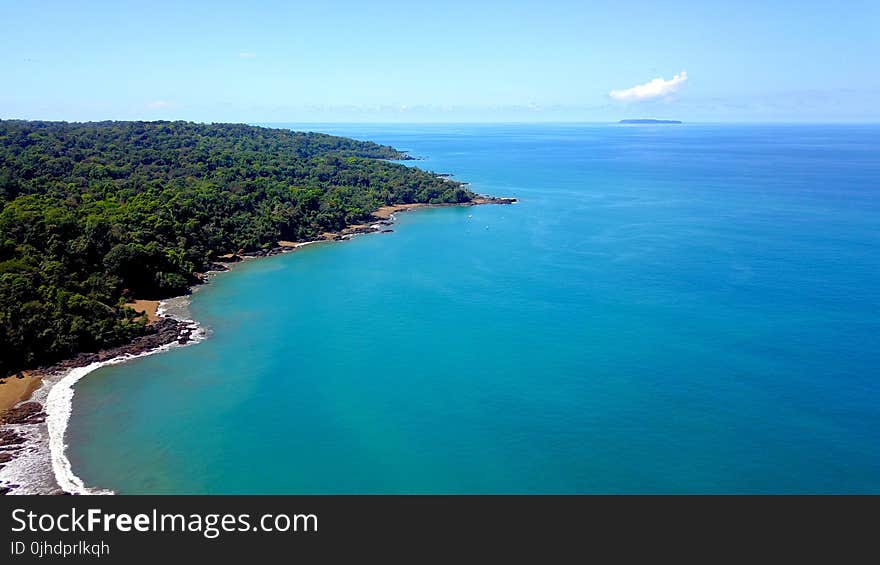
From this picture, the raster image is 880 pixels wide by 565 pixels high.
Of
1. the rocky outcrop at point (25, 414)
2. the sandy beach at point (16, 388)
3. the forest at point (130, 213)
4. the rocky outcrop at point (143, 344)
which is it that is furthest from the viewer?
the forest at point (130, 213)

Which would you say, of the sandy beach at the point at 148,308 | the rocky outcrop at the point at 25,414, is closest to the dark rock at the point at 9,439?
the rocky outcrop at the point at 25,414

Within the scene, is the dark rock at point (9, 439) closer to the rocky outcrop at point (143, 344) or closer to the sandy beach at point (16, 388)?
the sandy beach at point (16, 388)

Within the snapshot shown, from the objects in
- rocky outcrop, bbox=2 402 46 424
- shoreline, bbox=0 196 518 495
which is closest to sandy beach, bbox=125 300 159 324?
shoreline, bbox=0 196 518 495

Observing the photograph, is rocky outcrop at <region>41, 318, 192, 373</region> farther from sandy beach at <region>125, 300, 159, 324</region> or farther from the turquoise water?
the turquoise water

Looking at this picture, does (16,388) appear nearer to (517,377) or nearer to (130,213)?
(517,377)

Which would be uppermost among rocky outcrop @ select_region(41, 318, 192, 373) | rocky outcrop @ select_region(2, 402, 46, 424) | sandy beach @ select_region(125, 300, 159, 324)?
sandy beach @ select_region(125, 300, 159, 324)

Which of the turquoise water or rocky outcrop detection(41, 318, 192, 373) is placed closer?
the turquoise water
